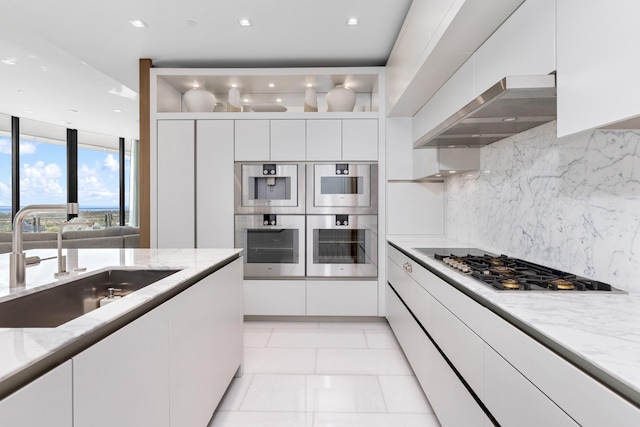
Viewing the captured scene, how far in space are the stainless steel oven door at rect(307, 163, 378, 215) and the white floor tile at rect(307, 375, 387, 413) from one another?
5.33 ft

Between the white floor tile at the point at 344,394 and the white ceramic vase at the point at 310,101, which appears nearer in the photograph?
the white floor tile at the point at 344,394

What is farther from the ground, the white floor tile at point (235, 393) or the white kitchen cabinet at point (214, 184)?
the white kitchen cabinet at point (214, 184)

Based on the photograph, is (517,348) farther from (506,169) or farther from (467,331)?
(506,169)

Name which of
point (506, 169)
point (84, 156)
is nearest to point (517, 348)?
point (506, 169)

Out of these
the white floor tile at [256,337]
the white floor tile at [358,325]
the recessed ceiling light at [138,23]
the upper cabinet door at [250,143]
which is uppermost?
the recessed ceiling light at [138,23]

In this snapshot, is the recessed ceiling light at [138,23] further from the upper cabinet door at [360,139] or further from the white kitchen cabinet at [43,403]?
the white kitchen cabinet at [43,403]

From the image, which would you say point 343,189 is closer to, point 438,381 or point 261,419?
point 438,381

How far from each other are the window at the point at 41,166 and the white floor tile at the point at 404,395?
6232mm

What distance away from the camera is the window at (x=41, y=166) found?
20.1ft

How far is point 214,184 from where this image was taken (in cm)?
357

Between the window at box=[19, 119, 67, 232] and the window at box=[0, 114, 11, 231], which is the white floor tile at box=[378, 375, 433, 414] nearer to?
the window at box=[19, 119, 67, 232]

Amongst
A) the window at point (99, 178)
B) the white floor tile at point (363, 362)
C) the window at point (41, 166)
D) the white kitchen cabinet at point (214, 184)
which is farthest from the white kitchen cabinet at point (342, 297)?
the window at point (99, 178)

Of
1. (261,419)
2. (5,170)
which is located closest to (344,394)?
(261,419)

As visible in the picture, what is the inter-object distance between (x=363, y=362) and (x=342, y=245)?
1.21 m
